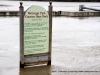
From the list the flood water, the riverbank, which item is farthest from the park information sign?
the riverbank

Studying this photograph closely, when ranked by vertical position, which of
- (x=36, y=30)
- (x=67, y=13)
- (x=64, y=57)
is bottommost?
(x=64, y=57)

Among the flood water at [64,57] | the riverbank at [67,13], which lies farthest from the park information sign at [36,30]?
the riverbank at [67,13]

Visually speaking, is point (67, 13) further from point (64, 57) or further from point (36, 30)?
point (36, 30)

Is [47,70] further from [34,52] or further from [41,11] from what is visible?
[41,11]

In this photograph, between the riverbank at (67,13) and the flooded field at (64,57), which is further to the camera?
the riverbank at (67,13)

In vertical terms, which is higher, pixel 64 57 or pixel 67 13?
pixel 67 13

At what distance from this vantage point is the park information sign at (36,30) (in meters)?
6.62

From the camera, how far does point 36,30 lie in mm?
6730

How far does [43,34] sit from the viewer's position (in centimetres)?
685

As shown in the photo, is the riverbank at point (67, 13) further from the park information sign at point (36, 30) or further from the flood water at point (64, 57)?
the park information sign at point (36, 30)

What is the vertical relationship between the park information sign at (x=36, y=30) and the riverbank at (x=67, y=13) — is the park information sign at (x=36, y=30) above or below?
below

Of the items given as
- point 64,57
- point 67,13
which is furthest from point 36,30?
point 67,13

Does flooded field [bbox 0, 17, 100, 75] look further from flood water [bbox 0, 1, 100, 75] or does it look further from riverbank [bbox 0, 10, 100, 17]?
riverbank [bbox 0, 10, 100, 17]

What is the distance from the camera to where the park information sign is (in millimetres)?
6617
